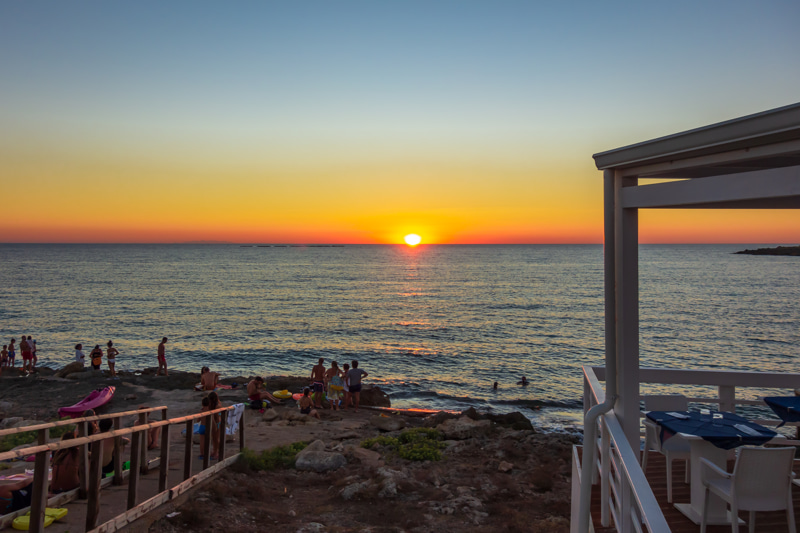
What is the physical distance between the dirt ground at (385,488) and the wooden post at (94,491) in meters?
0.86

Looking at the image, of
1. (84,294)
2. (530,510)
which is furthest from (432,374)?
(84,294)

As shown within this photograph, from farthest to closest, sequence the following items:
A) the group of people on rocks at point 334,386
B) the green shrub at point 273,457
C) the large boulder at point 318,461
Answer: the group of people on rocks at point 334,386
the large boulder at point 318,461
the green shrub at point 273,457

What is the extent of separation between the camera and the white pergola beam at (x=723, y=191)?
298 centimetres

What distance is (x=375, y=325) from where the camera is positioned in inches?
1890

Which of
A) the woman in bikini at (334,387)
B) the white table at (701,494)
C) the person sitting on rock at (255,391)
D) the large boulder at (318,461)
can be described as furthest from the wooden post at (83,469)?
the woman in bikini at (334,387)

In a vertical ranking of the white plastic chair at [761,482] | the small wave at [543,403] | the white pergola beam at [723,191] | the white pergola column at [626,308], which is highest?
the white pergola beam at [723,191]

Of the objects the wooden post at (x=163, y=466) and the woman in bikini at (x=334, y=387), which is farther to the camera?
the woman in bikini at (x=334, y=387)

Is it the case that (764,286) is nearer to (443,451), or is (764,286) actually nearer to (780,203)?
(443,451)

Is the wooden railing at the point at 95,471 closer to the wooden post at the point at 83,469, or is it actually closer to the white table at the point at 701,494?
the wooden post at the point at 83,469

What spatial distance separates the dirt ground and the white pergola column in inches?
206

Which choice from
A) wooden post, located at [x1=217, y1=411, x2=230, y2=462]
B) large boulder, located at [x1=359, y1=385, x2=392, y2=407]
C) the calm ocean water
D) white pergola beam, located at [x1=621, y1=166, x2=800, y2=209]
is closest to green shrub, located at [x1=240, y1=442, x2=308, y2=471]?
wooden post, located at [x1=217, y1=411, x2=230, y2=462]

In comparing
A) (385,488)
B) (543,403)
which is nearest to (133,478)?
(385,488)

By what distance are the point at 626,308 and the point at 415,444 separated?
10.2 metres

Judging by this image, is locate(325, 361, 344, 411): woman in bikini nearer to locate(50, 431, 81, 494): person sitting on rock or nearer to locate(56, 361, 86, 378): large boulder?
locate(50, 431, 81, 494): person sitting on rock
